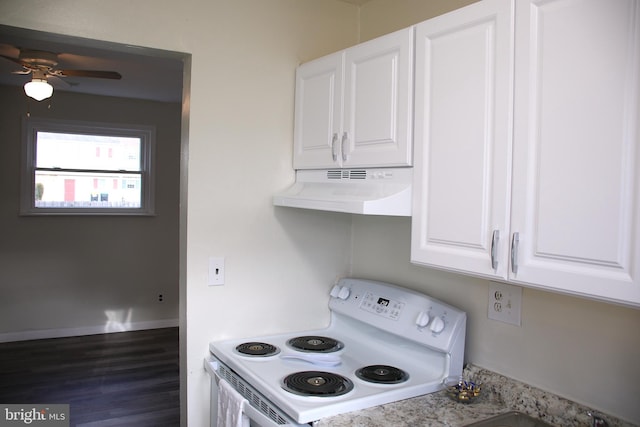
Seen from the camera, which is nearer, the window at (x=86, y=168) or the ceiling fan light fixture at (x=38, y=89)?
the ceiling fan light fixture at (x=38, y=89)

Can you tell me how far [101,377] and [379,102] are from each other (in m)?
3.65

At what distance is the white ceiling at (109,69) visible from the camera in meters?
3.61

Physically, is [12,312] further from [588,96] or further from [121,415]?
[588,96]

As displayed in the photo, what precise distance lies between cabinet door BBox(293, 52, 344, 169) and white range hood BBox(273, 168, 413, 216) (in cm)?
6

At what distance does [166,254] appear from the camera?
234 inches

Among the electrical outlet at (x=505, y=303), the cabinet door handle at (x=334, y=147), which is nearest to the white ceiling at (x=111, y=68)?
the cabinet door handle at (x=334, y=147)

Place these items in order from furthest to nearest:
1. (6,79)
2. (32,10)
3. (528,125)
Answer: (6,79)
(32,10)
(528,125)

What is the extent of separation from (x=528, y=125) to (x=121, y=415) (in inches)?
133

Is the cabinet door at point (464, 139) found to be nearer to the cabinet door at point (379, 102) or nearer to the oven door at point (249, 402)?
the cabinet door at point (379, 102)

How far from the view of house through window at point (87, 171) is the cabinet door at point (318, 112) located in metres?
4.02

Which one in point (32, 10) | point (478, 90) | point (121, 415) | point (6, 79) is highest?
point (6, 79)

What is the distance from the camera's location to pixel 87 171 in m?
5.59

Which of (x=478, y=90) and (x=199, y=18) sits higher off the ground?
(x=199, y=18)

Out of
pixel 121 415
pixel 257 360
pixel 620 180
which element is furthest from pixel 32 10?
pixel 121 415
